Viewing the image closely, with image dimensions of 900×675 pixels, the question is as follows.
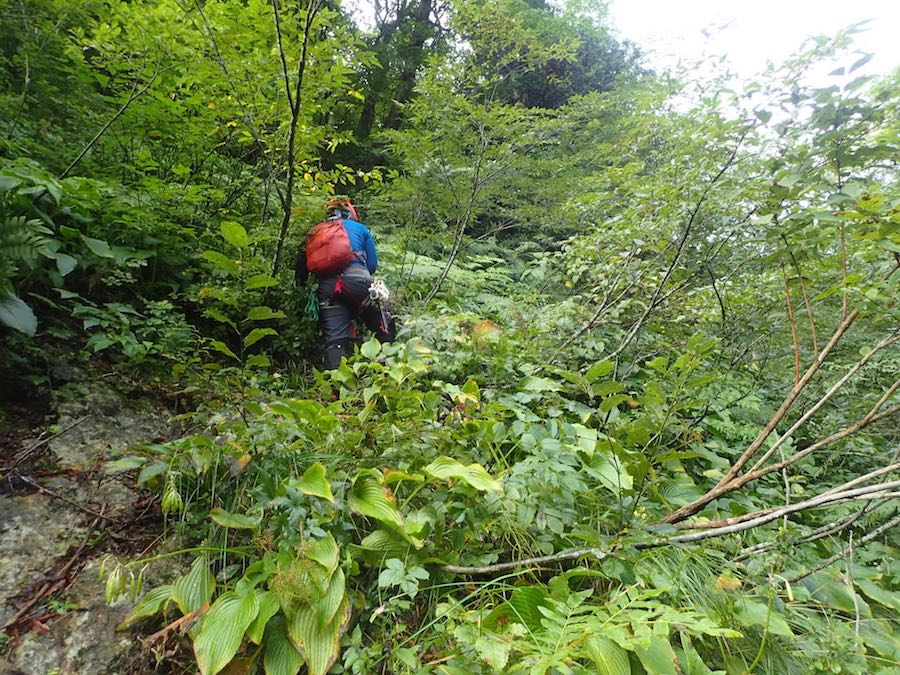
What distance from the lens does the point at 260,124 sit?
13.5ft

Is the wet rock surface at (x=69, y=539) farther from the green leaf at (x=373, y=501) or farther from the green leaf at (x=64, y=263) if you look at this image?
the green leaf at (x=373, y=501)

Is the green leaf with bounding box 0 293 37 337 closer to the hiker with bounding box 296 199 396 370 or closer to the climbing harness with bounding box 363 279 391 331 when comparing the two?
the hiker with bounding box 296 199 396 370

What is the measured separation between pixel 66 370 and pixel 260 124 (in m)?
2.82

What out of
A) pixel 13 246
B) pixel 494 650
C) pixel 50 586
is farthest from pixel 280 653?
pixel 13 246

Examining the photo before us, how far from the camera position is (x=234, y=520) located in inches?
69.2

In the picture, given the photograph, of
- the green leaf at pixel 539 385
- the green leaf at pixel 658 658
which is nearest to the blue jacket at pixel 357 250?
the green leaf at pixel 539 385

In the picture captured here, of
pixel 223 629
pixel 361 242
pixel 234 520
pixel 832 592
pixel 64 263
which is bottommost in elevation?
pixel 223 629

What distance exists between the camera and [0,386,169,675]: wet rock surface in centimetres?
152

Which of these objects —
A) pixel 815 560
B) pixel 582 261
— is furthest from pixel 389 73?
pixel 815 560

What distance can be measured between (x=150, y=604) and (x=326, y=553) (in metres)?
0.71

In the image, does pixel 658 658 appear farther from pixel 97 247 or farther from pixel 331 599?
pixel 97 247

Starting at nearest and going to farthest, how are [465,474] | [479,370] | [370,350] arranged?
[465,474], [370,350], [479,370]

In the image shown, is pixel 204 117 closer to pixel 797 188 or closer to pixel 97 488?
pixel 97 488

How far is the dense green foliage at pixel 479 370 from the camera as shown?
1472 mm
